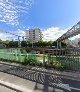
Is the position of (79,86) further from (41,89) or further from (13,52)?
(13,52)

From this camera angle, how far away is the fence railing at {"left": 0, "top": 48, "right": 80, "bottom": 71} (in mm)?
9414

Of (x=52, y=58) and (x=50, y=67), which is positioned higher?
(x=52, y=58)

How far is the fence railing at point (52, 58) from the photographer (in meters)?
9.41

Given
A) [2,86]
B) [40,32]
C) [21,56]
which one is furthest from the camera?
[40,32]

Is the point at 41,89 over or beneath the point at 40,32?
beneath

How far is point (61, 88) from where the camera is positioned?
21.3 feet

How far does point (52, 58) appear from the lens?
1055 centimetres

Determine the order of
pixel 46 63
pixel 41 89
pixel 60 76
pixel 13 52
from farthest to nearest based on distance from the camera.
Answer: pixel 13 52 → pixel 46 63 → pixel 60 76 → pixel 41 89

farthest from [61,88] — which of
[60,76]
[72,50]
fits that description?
[72,50]

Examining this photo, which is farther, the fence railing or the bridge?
the fence railing

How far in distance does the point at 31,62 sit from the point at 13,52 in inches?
141

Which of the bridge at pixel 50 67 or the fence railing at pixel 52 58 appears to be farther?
the fence railing at pixel 52 58

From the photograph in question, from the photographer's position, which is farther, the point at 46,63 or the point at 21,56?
the point at 21,56

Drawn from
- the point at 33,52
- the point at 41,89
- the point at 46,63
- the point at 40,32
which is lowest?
the point at 41,89
